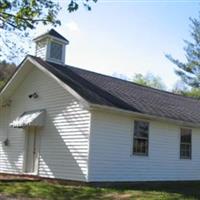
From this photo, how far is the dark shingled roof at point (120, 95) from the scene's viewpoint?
17391 millimetres

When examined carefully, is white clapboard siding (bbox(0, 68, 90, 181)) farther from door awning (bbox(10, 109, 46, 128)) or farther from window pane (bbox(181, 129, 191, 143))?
window pane (bbox(181, 129, 191, 143))

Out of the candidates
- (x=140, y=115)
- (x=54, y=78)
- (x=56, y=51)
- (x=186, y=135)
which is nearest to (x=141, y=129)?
(x=140, y=115)

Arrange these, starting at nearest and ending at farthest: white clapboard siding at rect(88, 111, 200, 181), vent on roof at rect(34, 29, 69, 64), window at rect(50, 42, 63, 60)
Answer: white clapboard siding at rect(88, 111, 200, 181) < vent on roof at rect(34, 29, 69, 64) < window at rect(50, 42, 63, 60)

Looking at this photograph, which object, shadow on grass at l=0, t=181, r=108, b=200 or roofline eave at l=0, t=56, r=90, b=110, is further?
roofline eave at l=0, t=56, r=90, b=110

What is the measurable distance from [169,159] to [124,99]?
3.73 metres

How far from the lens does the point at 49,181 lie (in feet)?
59.4

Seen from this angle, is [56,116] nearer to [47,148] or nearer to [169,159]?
[47,148]

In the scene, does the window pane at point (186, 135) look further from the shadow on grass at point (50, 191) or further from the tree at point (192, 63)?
the tree at point (192, 63)

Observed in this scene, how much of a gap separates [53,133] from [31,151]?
2.17 m

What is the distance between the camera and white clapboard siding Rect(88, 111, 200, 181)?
16.7 metres

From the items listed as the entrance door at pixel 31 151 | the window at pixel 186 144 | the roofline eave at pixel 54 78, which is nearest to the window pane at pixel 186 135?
the window at pixel 186 144

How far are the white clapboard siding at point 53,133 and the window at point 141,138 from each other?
8.56ft

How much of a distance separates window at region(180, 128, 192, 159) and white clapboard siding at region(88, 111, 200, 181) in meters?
0.34

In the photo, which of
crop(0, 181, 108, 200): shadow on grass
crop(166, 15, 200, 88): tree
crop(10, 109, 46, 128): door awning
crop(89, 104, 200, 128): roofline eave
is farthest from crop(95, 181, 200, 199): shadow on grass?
crop(166, 15, 200, 88): tree
